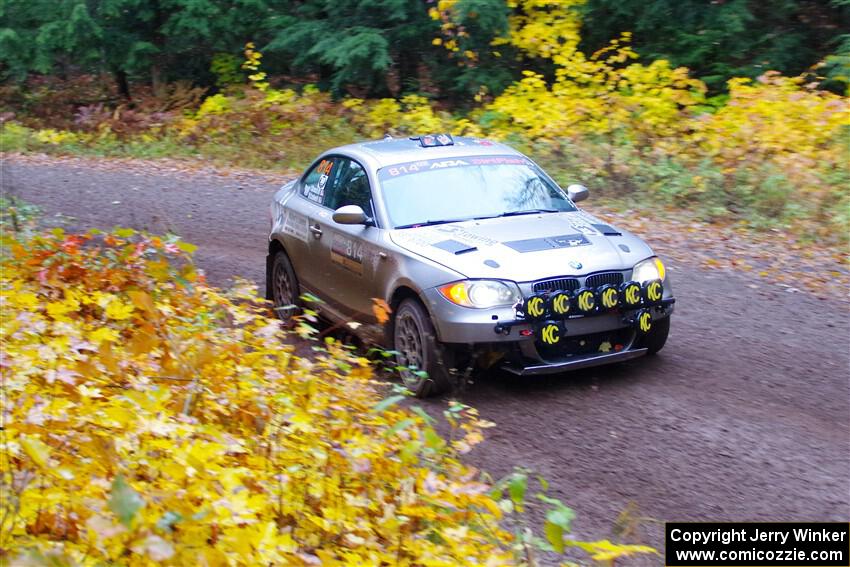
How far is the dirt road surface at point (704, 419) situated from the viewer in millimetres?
5660

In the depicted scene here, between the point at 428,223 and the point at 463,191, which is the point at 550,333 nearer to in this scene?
the point at 428,223

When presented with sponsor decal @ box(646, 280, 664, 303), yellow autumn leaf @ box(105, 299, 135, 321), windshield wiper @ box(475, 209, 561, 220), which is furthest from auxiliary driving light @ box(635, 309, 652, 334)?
yellow autumn leaf @ box(105, 299, 135, 321)

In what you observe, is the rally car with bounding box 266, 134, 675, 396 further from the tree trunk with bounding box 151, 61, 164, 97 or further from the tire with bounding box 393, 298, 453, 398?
the tree trunk with bounding box 151, 61, 164, 97

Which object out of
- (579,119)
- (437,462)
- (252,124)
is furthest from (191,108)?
(437,462)

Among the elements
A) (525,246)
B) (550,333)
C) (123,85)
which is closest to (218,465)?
(550,333)

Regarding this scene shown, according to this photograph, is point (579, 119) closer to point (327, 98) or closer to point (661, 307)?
point (327, 98)

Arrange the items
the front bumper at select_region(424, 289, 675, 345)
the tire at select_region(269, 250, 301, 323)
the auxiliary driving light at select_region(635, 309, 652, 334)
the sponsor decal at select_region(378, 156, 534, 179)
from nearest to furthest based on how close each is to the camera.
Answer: the front bumper at select_region(424, 289, 675, 345), the auxiliary driving light at select_region(635, 309, 652, 334), the sponsor decal at select_region(378, 156, 534, 179), the tire at select_region(269, 250, 301, 323)

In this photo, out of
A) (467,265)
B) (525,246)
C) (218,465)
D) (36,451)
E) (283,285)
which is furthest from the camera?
(283,285)

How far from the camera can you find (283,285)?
9945mm

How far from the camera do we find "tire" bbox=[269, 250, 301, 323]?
31.6ft

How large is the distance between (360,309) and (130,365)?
2.73 metres

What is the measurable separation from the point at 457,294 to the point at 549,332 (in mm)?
718

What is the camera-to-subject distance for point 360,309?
27.1ft

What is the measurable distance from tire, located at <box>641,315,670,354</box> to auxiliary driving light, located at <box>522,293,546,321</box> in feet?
3.48
